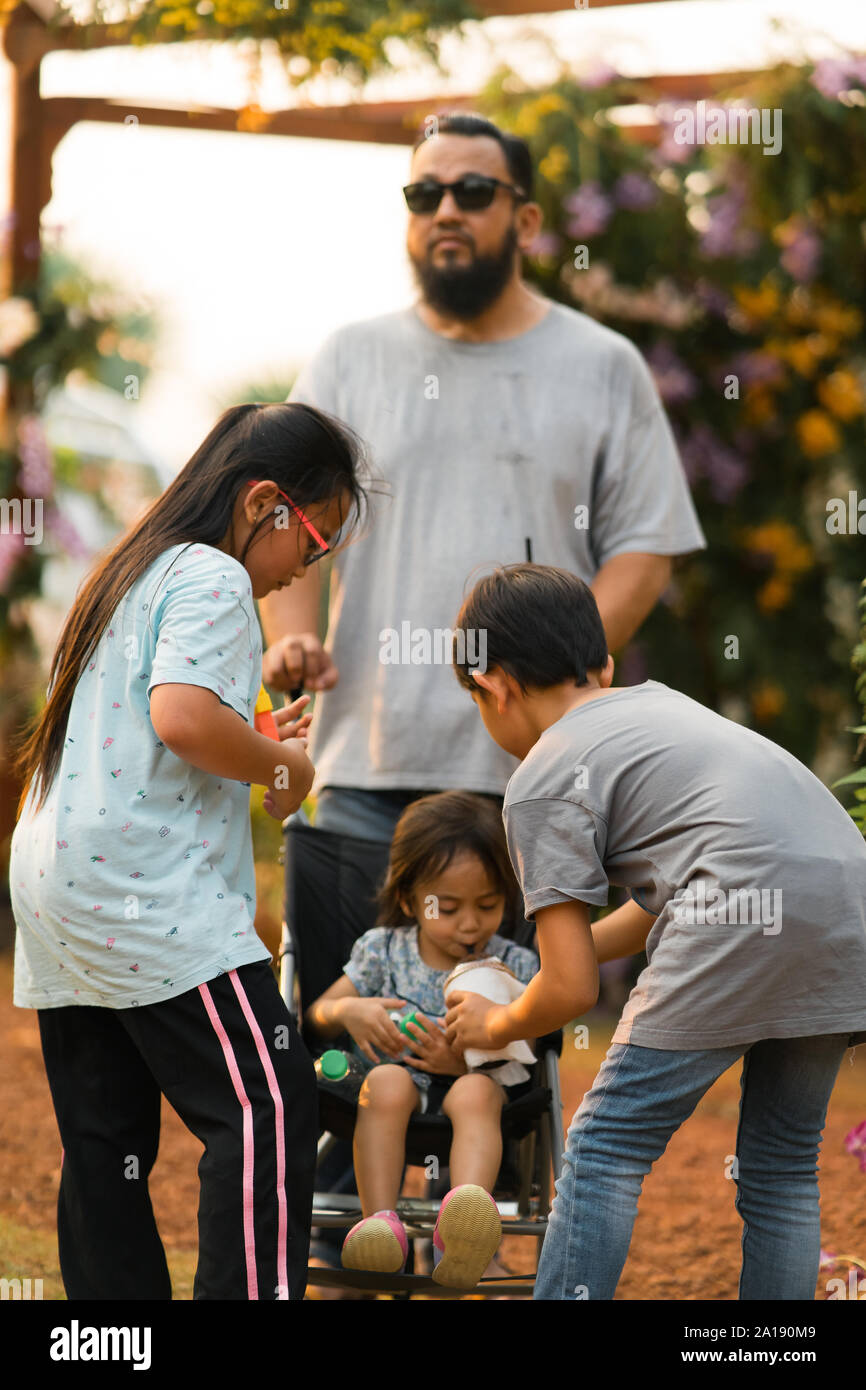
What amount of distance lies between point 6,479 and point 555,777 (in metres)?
3.99

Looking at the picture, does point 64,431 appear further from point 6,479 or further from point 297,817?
point 297,817

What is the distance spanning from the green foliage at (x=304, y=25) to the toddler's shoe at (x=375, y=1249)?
11.3ft

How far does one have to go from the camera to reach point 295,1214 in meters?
2.06

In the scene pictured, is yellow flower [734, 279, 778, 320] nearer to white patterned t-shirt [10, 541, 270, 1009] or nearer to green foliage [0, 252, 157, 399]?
green foliage [0, 252, 157, 399]

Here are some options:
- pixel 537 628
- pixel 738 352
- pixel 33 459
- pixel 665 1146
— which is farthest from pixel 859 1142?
pixel 33 459

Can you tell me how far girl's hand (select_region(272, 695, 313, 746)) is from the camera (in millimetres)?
2326

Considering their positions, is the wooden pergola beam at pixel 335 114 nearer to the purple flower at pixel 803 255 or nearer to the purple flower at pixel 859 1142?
the purple flower at pixel 803 255

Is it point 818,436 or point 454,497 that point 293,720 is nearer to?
point 454,497

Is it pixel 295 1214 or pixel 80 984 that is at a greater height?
pixel 80 984

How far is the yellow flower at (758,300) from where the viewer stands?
5.44 m

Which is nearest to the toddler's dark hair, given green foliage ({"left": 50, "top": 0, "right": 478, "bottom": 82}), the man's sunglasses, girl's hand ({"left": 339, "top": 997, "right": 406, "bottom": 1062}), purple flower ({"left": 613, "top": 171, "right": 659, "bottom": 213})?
girl's hand ({"left": 339, "top": 997, "right": 406, "bottom": 1062})

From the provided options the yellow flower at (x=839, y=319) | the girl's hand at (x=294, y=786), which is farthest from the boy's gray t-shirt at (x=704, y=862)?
the yellow flower at (x=839, y=319)
